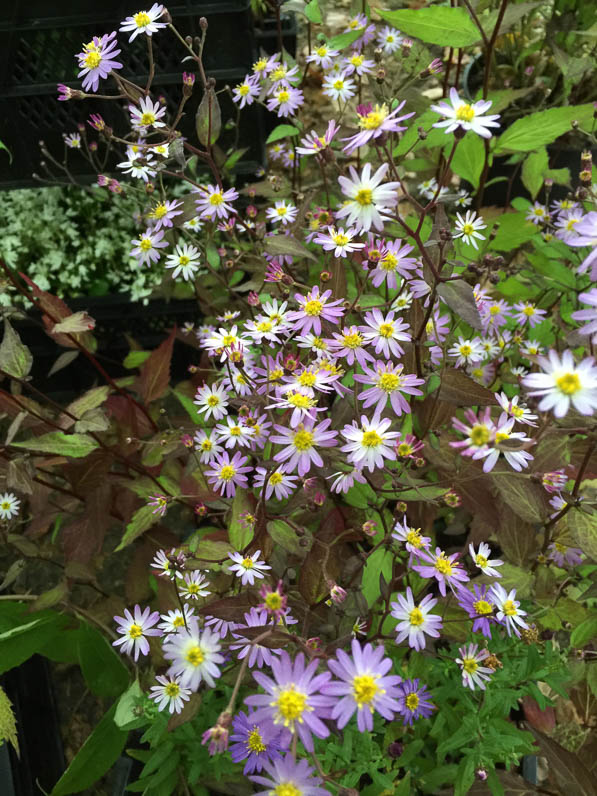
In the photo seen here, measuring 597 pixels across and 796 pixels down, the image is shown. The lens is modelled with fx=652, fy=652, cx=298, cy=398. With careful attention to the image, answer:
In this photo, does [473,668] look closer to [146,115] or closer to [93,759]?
[93,759]

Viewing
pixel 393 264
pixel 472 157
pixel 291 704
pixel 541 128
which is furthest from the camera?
pixel 472 157

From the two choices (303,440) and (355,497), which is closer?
(303,440)

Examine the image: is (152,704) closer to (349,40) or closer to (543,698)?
(543,698)

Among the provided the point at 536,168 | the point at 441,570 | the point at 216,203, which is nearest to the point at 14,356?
the point at 216,203

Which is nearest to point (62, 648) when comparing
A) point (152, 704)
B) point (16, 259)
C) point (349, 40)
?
point (152, 704)

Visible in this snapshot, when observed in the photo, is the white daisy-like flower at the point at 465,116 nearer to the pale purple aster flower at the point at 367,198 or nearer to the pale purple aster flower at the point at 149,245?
the pale purple aster flower at the point at 367,198

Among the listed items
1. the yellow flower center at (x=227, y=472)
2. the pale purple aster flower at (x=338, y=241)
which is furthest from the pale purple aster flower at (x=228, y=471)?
the pale purple aster flower at (x=338, y=241)
